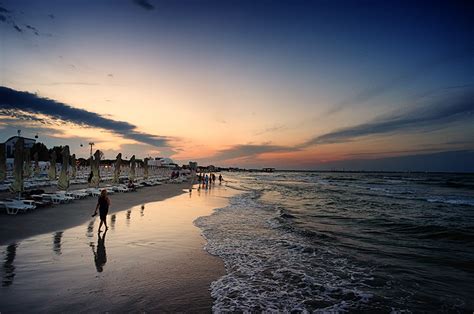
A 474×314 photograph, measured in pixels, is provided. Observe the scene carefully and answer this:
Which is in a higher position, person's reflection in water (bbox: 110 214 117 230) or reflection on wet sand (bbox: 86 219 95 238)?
reflection on wet sand (bbox: 86 219 95 238)

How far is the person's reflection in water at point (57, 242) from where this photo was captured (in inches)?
344

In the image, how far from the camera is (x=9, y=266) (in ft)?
23.6

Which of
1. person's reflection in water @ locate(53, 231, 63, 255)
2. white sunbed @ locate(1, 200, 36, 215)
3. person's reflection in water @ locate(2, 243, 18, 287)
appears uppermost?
white sunbed @ locate(1, 200, 36, 215)

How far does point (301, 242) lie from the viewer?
11914 mm

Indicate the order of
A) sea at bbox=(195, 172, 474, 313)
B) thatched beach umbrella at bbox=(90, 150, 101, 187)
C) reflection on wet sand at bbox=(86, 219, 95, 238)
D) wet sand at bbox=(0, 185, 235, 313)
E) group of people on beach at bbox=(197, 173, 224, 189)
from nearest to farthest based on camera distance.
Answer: wet sand at bbox=(0, 185, 235, 313) < sea at bbox=(195, 172, 474, 313) < reflection on wet sand at bbox=(86, 219, 95, 238) < thatched beach umbrella at bbox=(90, 150, 101, 187) < group of people on beach at bbox=(197, 173, 224, 189)

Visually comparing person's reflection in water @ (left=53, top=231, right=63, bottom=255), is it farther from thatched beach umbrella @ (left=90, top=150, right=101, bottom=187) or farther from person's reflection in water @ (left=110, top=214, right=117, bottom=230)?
thatched beach umbrella @ (left=90, top=150, right=101, bottom=187)

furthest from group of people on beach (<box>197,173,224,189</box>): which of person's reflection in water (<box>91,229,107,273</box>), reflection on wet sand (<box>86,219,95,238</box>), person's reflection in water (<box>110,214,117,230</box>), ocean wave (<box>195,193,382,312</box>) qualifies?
person's reflection in water (<box>91,229,107,273</box>)

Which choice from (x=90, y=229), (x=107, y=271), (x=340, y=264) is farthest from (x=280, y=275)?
(x=90, y=229)

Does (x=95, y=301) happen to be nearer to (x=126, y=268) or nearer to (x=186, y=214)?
(x=126, y=268)

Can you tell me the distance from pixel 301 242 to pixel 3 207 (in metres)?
15.9

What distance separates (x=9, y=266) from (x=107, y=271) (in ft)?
8.57

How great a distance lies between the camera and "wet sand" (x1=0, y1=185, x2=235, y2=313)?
5.58m

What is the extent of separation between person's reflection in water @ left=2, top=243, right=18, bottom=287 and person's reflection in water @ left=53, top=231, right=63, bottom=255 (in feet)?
3.50

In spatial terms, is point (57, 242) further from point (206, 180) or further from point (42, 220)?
point (206, 180)
